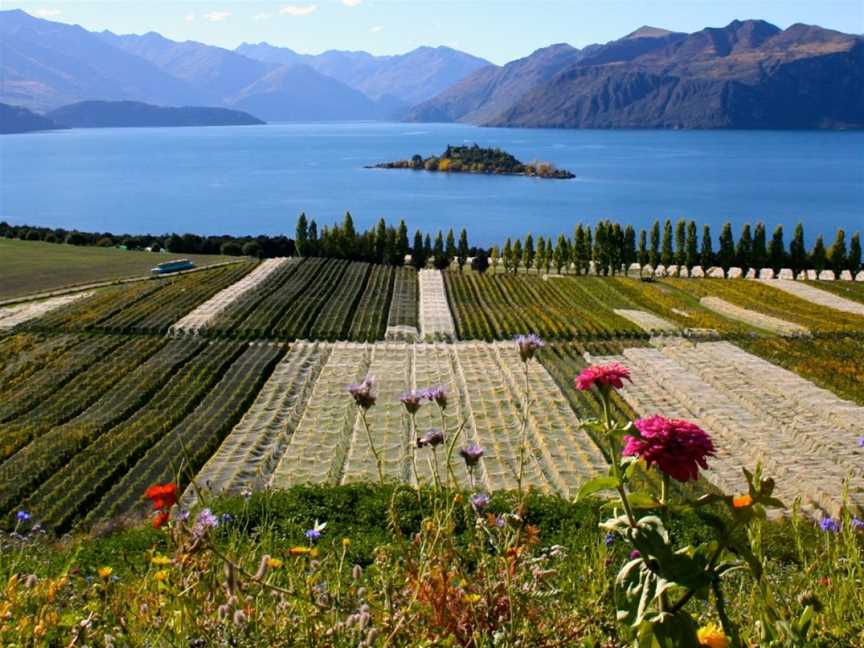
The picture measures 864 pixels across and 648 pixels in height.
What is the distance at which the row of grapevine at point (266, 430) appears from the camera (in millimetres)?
19109

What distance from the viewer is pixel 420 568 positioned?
4.45 m

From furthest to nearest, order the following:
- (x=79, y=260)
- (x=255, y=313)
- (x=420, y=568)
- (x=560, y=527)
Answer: (x=79, y=260) → (x=255, y=313) → (x=560, y=527) → (x=420, y=568)

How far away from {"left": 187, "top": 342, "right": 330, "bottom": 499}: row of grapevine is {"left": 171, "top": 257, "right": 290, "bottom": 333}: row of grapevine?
598cm

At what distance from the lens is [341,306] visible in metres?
39.5

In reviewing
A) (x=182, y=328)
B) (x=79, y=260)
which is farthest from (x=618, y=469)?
(x=79, y=260)

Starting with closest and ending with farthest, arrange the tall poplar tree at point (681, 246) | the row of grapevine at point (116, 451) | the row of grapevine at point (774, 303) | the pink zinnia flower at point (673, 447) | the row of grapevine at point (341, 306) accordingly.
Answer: the pink zinnia flower at point (673, 447) → the row of grapevine at point (116, 451) → the row of grapevine at point (341, 306) → the row of grapevine at point (774, 303) → the tall poplar tree at point (681, 246)

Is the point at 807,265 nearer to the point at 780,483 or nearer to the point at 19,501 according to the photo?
the point at 780,483

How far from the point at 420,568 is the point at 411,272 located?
48470mm

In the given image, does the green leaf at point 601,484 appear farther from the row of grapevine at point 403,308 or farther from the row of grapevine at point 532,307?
the row of grapevine at point 403,308

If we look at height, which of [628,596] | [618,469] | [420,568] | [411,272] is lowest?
[411,272]

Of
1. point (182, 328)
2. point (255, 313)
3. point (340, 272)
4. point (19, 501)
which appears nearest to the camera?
point (19, 501)

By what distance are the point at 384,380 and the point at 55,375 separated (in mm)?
11157

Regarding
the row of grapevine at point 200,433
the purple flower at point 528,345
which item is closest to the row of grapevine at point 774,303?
the row of grapevine at point 200,433

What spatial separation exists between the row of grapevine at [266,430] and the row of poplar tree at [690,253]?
30.3 meters
